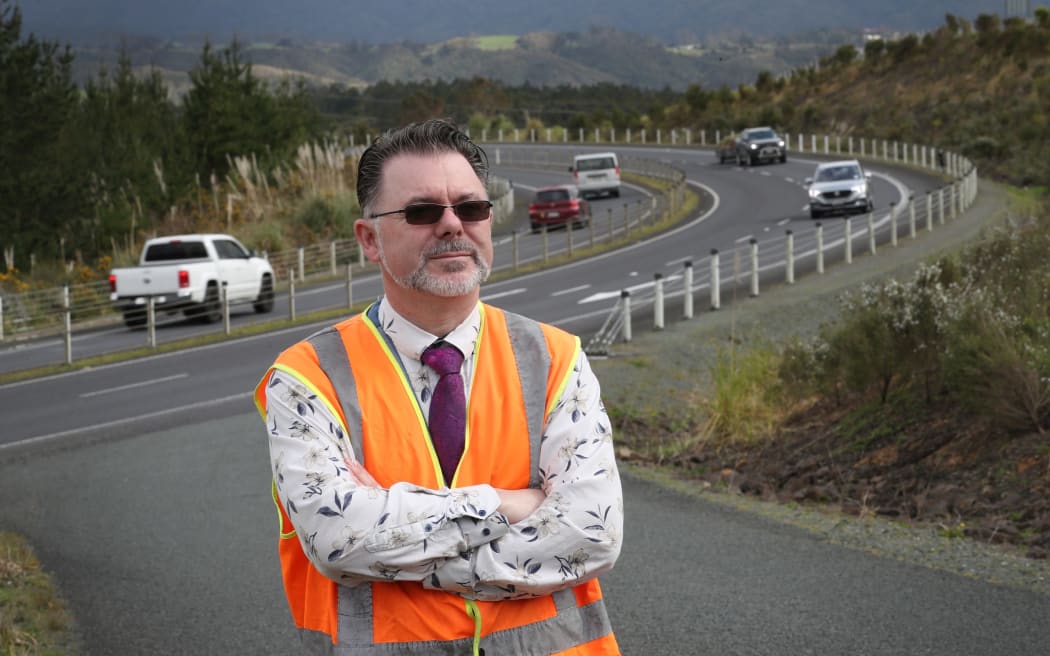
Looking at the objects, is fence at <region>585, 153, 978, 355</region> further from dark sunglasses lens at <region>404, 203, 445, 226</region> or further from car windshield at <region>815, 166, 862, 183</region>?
dark sunglasses lens at <region>404, 203, 445, 226</region>

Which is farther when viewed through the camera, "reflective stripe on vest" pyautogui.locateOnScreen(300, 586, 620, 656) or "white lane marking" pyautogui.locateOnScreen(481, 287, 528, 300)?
"white lane marking" pyautogui.locateOnScreen(481, 287, 528, 300)

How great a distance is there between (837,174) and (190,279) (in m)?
20.5

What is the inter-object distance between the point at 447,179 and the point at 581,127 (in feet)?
320

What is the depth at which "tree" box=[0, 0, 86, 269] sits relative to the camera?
38.4 m

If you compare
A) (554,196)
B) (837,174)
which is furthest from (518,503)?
(554,196)

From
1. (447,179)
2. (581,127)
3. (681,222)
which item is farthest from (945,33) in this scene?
(447,179)

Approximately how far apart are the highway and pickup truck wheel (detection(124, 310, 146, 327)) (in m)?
7.58

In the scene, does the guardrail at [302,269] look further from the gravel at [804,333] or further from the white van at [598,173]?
the gravel at [804,333]

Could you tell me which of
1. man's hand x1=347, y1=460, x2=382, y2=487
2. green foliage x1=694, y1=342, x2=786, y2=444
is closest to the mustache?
man's hand x1=347, y1=460, x2=382, y2=487

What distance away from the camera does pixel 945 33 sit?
88.9m

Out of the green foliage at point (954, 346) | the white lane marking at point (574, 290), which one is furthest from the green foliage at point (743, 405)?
the white lane marking at point (574, 290)

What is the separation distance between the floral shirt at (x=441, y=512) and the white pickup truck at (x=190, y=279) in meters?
23.4

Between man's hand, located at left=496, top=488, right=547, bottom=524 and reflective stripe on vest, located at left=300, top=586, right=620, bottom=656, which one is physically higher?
man's hand, located at left=496, top=488, right=547, bottom=524

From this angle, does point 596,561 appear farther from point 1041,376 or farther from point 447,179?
point 1041,376
